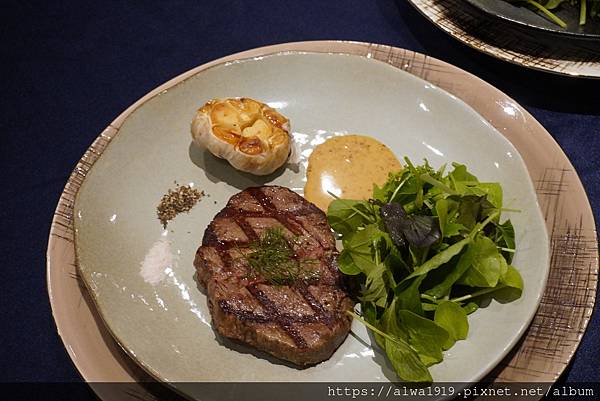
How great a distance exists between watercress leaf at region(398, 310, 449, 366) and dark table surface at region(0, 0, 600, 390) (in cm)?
95

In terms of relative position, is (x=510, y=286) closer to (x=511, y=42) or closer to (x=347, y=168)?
(x=347, y=168)

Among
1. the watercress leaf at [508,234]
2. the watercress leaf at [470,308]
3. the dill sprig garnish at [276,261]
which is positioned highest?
the watercress leaf at [508,234]

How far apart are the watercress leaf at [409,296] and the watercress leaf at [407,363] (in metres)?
0.12

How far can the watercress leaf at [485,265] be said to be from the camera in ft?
6.73

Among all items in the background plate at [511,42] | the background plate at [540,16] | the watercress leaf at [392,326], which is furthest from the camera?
the background plate at [540,16]

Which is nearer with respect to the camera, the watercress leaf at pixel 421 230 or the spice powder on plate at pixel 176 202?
the watercress leaf at pixel 421 230

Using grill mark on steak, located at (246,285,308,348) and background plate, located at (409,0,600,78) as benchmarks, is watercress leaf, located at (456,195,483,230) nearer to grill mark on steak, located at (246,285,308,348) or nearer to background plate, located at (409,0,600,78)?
grill mark on steak, located at (246,285,308,348)

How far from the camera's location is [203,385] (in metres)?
2.03

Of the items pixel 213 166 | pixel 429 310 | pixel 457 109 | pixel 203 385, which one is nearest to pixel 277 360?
pixel 203 385

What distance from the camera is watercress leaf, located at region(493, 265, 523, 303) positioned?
2.10 meters

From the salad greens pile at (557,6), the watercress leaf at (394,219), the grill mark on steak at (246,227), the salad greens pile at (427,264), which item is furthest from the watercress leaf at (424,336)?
the salad greens pile at (557,6)

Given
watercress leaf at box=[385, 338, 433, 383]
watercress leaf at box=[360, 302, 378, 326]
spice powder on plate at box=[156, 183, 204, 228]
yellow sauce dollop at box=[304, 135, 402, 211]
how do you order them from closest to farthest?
1. watercress leaf at box=[385, 338, 433, 383]
2. watercress leaf at box=[360, 302, 378, 326]
3. spice powder on plate at box=[156, 183, 204, 228]
4. yellow sauce dollop at box=[304, 135, 402, 211]

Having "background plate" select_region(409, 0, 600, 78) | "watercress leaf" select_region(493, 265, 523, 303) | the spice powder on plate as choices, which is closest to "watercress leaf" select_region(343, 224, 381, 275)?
"watercress leaf" select_region(493, 265, 523, 303)

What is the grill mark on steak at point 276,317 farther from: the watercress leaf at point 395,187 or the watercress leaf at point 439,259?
the watercress leaf at point 395,187
